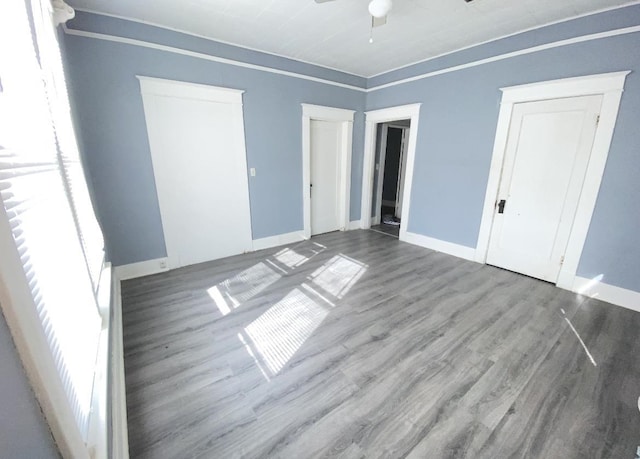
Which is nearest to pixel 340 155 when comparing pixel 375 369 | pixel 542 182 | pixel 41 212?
pixel 542 182

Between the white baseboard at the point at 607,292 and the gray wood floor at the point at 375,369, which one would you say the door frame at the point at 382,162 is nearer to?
the gray wood floor at the point at 375,369

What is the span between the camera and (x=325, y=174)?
183 inches

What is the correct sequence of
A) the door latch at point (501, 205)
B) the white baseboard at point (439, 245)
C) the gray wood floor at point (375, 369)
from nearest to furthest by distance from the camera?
the gray wood floor at point (375, 369)
the door latch at point (501, 205)
the white baseboard at point (439, 245)

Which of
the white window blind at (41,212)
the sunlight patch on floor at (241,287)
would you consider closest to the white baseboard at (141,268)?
the sunlight patch on floor at (241,287)

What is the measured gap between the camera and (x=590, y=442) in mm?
1348

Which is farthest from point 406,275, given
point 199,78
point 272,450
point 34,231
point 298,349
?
point 199,78

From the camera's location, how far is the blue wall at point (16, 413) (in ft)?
1.57

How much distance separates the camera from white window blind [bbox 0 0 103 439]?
2.09 ft

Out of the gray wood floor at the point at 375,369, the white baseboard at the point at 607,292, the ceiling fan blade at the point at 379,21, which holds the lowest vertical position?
the gray wood floor at the point at 375,369

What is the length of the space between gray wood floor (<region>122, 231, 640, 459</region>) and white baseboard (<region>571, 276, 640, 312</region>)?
0.10 meters

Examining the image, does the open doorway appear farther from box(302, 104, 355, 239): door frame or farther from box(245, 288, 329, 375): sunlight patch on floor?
box(245, 288, 329, 375): sunlight patch on floor

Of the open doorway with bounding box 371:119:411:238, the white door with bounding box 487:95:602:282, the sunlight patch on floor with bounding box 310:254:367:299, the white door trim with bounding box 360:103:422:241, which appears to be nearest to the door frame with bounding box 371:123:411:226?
the open doorway with bounding box 371:119:411:238

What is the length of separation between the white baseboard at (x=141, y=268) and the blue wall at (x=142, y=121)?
0.07 meters

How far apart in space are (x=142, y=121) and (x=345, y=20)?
2.49 m
